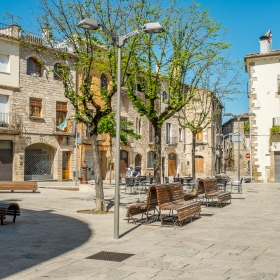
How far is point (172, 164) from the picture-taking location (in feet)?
146

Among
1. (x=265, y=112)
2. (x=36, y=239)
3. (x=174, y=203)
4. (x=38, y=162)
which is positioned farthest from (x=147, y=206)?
(x=265, y=112)

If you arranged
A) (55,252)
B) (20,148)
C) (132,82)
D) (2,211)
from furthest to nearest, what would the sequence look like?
1. (20,148)
2. (132,82)
3. (2,211)
4. (55,252)

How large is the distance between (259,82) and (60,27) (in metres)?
21.9

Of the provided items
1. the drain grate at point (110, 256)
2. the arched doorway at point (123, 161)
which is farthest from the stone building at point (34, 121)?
the drain grate at point (110, 256)

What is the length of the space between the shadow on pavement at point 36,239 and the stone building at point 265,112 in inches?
872

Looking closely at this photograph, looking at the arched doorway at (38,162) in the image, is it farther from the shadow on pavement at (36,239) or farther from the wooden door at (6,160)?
the shadow on pavement at (36,239)

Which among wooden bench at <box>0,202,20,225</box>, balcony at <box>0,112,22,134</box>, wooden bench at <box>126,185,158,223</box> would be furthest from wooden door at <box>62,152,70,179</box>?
wooden bench at <box>126,185,158,223</box>

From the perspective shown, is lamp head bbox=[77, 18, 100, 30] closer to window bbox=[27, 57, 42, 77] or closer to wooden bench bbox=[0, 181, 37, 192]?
wooden bench bbox=[0, 181, 37, 192]

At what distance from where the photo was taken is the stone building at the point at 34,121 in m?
27.1

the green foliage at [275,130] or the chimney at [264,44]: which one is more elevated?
the chimney at [264,44]

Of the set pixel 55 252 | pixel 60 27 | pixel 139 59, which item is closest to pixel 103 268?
pixel 55 252

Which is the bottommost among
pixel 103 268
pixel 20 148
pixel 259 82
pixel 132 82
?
pixel 103 268

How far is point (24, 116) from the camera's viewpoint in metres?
27.9

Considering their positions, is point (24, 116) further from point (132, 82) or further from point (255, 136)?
point (255, 136)
